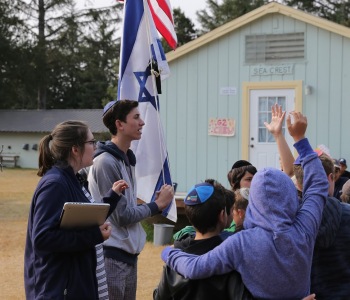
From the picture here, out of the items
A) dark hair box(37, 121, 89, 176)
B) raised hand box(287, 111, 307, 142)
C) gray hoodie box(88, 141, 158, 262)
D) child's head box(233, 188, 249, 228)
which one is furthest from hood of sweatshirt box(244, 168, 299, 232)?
gray hoodie box(88, 141, 158, 262)

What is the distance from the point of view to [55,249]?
9.70ft

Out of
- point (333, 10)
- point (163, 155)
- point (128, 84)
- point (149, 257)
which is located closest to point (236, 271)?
point (163, 155)

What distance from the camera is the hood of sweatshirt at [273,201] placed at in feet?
8.70

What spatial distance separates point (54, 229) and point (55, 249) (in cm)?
10

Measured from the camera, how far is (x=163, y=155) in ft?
15.6

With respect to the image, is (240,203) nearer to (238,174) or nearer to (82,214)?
(82,214)

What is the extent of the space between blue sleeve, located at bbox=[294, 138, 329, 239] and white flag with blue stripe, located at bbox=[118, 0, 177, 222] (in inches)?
73.4

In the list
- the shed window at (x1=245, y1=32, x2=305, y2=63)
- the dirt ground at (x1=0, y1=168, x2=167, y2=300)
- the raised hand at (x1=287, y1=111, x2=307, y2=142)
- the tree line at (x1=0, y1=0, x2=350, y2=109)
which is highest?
the tree line at (x1=0, y1=0, x2=350, y2=109)

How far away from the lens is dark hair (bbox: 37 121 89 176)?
10.5ft

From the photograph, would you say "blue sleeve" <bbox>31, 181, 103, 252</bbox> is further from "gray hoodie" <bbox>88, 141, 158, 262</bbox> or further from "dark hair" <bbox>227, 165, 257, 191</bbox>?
"dark hair" <bbox>227, 165, 257, 191</bbox>

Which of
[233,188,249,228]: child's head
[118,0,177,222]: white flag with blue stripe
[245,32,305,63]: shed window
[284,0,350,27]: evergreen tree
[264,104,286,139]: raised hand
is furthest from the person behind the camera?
[284,0,350,27]: evergreen tree

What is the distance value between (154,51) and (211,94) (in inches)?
276

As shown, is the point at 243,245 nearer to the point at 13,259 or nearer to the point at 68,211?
the point at 68,211

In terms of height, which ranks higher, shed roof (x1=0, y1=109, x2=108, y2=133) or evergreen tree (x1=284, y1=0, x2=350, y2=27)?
evergreen tree (x1=284, y1=0, x2=350, y2=27)
